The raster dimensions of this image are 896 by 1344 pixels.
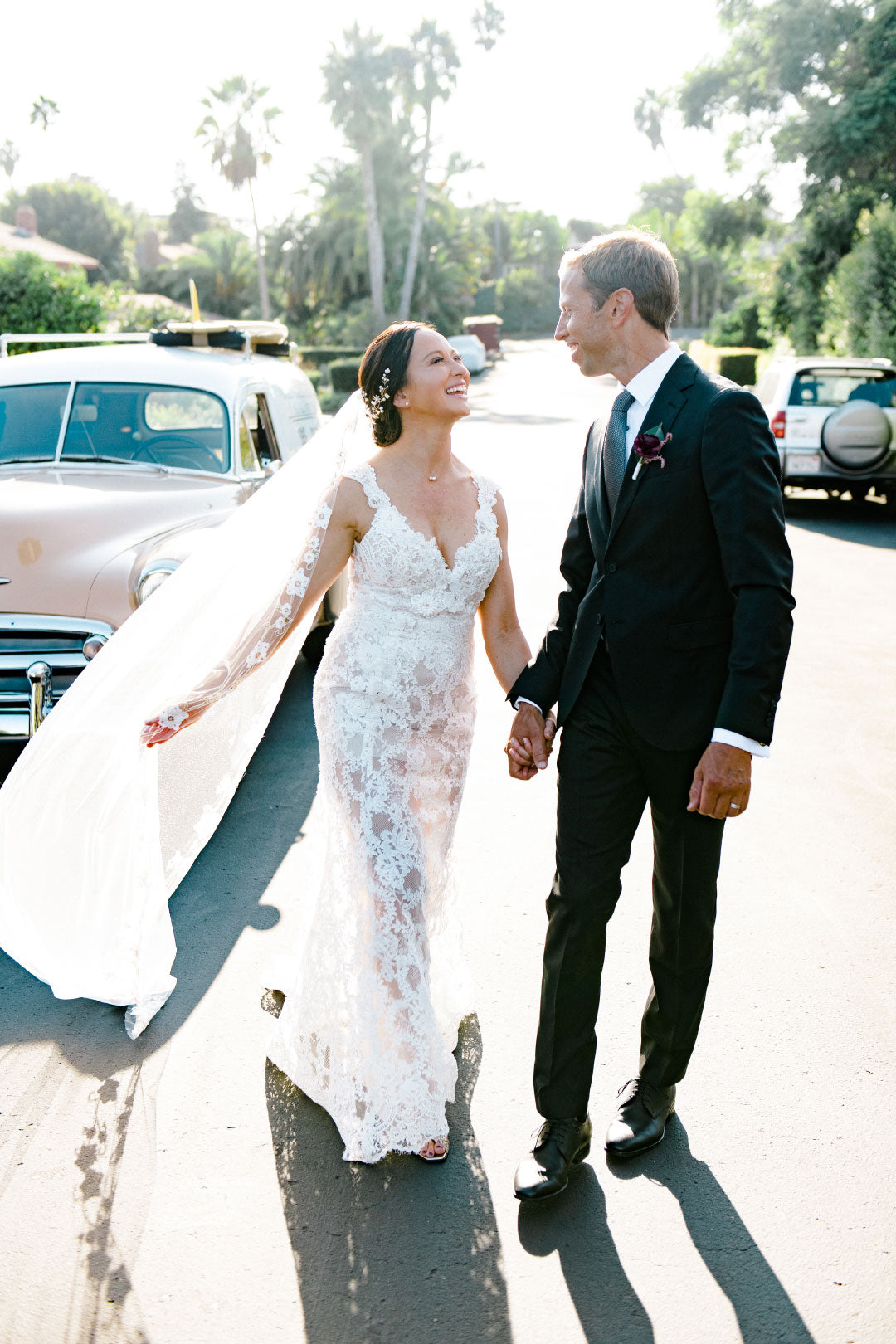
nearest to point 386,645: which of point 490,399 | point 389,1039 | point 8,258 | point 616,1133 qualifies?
point 389,1039

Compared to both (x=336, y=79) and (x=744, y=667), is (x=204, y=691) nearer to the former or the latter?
(x=744, y=667)

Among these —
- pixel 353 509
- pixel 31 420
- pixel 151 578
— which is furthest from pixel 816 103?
pixel 353 509

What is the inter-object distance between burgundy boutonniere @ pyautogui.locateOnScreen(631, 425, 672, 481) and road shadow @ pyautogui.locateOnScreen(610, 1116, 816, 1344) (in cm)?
181

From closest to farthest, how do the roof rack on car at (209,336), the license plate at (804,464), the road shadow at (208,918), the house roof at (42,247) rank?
the road shadow at (208,918) → the roof rack on car at (209,336) → the license plate at (804,464) → the house roof at (42,247)

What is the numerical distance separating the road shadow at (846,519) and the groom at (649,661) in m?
10.1

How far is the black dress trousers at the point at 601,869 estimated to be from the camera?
2.95 metres

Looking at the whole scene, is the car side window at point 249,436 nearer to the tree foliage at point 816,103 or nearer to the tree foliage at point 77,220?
the tree foliage at point 816,103

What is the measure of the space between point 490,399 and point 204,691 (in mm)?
29827

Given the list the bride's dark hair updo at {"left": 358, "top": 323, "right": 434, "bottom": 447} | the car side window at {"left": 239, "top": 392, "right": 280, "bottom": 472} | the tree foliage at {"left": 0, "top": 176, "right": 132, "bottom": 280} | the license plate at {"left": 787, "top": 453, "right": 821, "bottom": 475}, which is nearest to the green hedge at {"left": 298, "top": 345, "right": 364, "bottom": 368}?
the tree foliage at {"left": 0, "top": 176, "right": 132, "bottom": 280}

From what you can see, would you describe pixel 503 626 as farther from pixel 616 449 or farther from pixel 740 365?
pixel 740 365

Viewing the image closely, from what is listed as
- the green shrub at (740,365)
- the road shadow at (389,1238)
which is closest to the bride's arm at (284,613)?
the road shadow at (389,1238)

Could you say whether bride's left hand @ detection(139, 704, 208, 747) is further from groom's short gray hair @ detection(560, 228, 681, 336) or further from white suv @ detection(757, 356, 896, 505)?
white suv @ detection(757, 356, 896, 505)

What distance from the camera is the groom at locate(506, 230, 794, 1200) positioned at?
8.86 ft

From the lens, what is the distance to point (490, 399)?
32.3 m
